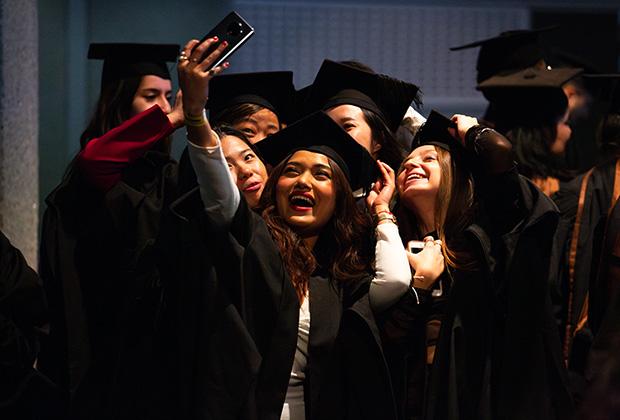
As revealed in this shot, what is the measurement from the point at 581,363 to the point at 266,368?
6.19ft

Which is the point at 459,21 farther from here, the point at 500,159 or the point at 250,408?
the point at 250,408

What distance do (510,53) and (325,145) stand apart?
85.3 inches

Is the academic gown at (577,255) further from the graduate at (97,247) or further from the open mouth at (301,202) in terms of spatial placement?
the graduate at (97,247)

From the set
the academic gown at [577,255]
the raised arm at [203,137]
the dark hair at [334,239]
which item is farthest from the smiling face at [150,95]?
the academic gown at [577,255]

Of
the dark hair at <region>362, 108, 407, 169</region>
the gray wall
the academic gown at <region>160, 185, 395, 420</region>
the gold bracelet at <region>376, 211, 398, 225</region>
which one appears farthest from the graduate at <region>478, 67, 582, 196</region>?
the gray wall

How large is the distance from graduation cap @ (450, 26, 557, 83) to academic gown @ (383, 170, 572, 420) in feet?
6.56

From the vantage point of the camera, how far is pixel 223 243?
3.39 metres

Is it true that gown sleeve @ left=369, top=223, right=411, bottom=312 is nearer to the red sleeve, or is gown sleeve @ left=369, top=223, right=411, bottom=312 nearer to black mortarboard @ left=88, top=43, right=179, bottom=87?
the red sleeve

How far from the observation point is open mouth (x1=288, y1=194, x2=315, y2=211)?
12.5 ft

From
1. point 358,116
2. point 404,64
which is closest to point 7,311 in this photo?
point 358,116

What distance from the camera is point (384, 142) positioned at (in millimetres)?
4488

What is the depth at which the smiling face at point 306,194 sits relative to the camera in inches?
150

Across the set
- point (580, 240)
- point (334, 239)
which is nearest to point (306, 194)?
point (334, 239)

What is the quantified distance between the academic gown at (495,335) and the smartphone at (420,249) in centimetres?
4
